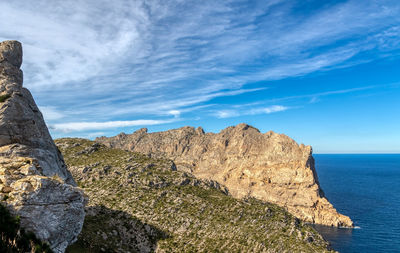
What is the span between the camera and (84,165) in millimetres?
90625

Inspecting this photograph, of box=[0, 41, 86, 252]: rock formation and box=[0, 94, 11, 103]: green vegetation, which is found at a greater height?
box=[0, 94, 11, 103]: green vegetation

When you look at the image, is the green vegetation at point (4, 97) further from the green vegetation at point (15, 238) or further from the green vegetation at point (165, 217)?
the green vegetation at point (165, 217)

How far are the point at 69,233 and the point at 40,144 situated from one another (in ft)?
67.4

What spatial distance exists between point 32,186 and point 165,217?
52773 millimetres

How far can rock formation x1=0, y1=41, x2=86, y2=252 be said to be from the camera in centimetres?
2414

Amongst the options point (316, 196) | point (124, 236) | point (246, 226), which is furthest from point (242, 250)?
point (316, 196)

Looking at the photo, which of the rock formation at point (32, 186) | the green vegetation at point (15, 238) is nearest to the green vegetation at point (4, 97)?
the rock formation at point (32, 186)

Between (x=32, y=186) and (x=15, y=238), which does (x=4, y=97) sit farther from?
(x=15, y=238)

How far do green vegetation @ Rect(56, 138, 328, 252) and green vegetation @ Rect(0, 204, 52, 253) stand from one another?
2557 centimetres

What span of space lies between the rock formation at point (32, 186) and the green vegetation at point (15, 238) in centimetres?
54

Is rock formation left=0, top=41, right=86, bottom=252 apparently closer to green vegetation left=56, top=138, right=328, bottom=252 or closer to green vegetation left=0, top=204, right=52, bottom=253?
green vegetation left=0, top=204, right=52, bottom=253

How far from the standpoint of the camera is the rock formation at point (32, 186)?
950 inches

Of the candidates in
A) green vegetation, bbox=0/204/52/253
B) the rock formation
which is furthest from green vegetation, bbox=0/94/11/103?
green vegetation, bbox=0/204/52/253

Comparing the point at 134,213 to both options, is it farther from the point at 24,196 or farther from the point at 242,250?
the point at 24,196
